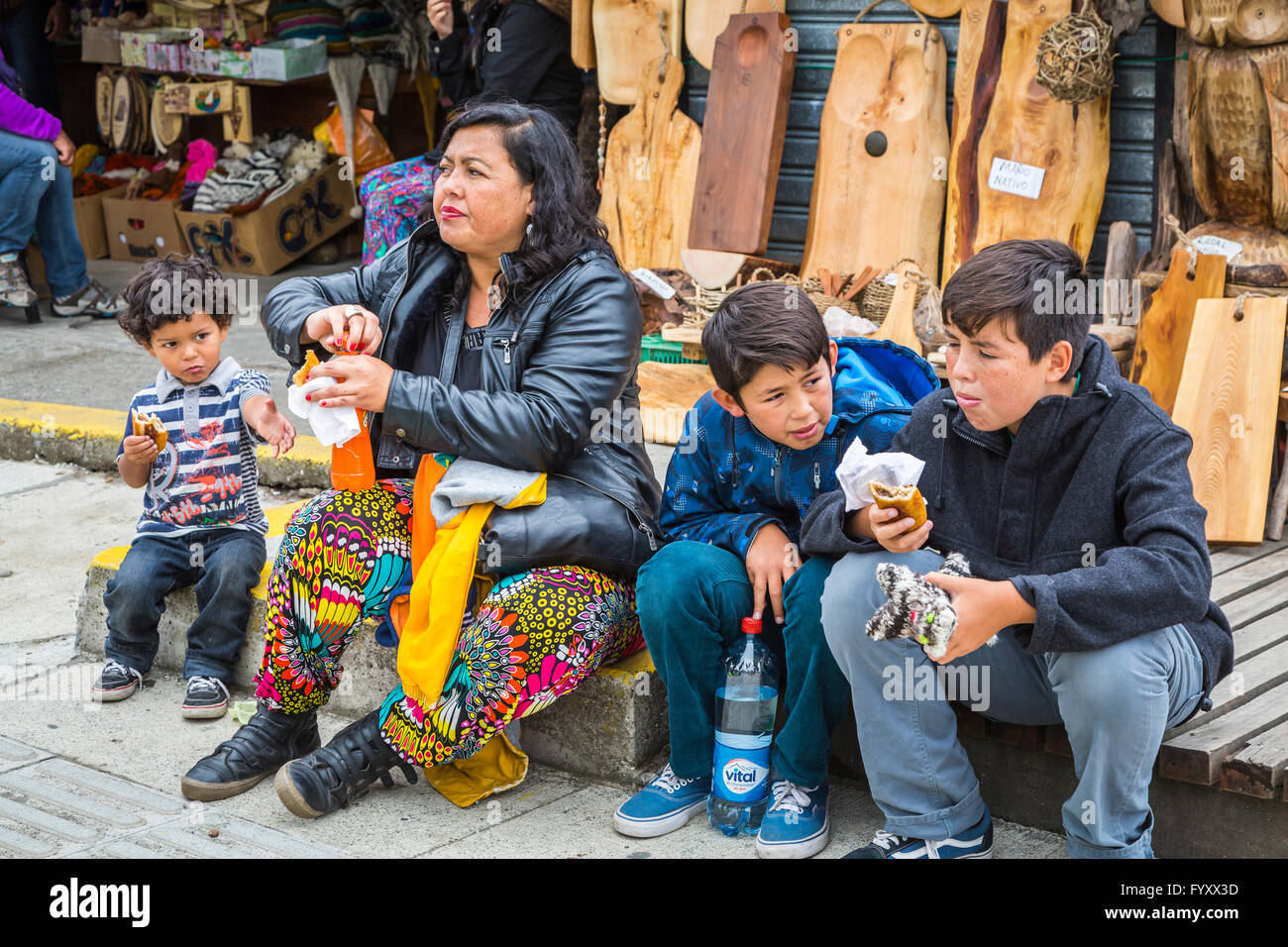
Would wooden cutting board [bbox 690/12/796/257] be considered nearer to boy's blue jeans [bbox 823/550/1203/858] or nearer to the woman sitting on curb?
the woman sitting on curb

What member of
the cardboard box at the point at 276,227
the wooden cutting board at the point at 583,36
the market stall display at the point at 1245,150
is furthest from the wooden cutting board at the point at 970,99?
the cardboard box at the point at 276,227

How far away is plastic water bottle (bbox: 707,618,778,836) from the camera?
2.64 metres

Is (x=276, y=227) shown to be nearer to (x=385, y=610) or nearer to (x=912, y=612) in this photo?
(x=385, y=610)

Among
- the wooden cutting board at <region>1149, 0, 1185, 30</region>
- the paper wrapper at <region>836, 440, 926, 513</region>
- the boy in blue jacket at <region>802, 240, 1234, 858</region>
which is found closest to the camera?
the boy in blue jacket at <region>802, 240, 1234, 858</region>

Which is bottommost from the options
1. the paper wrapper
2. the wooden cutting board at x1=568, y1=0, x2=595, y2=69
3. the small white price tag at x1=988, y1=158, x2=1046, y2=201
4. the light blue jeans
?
the light blue jeans

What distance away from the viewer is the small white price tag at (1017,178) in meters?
4.59

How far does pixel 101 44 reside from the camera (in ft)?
28.2

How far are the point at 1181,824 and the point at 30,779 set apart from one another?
88.3 inches

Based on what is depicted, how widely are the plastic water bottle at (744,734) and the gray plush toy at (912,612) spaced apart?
1.43ft

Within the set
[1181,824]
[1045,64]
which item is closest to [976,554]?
[1181,824]

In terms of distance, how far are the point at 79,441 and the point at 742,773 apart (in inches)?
136

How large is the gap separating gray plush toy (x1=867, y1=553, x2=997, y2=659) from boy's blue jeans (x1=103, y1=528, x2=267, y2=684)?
1710 millimetres

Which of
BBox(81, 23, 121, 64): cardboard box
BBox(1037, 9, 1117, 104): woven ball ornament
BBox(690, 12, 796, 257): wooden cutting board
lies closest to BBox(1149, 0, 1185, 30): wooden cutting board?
BBox(1037, 9, 1117, 104): woven ball ornament

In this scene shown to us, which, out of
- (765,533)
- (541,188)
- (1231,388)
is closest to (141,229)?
(541,188)
